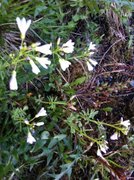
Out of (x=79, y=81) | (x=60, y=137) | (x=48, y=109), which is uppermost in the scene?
(x=79, y=81)

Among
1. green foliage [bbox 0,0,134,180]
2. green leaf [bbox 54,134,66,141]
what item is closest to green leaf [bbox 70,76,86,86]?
green foliage [bbox 0,0,134,180]

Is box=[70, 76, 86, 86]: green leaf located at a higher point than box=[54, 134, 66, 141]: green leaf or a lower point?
higher

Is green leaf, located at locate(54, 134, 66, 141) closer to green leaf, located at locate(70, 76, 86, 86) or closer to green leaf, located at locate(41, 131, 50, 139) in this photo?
green leaf, located at locate(41, 131, 50, 139)

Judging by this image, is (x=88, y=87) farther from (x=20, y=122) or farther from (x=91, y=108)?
(x=20, y=122)

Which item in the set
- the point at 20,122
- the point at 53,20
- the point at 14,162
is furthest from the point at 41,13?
the point at 14,162

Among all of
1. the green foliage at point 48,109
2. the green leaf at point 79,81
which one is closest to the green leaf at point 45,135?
the green foliage at point 48,109

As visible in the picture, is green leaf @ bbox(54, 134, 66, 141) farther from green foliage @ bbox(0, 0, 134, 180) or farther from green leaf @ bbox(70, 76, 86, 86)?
green leaf @ bbox(70, 76, 86, 86)

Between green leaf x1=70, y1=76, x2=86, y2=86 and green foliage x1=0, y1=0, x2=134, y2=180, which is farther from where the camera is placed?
green leaf x1=70, y1=76, x2=86, y2=86

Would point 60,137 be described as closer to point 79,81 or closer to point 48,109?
point 48,109

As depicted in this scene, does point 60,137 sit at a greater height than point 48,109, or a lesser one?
lesser

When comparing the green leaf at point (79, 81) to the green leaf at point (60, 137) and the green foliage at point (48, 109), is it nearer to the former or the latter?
the green foliage at point (48, 109)

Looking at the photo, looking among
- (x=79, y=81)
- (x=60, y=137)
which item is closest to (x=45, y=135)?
(x=60, y=137)
